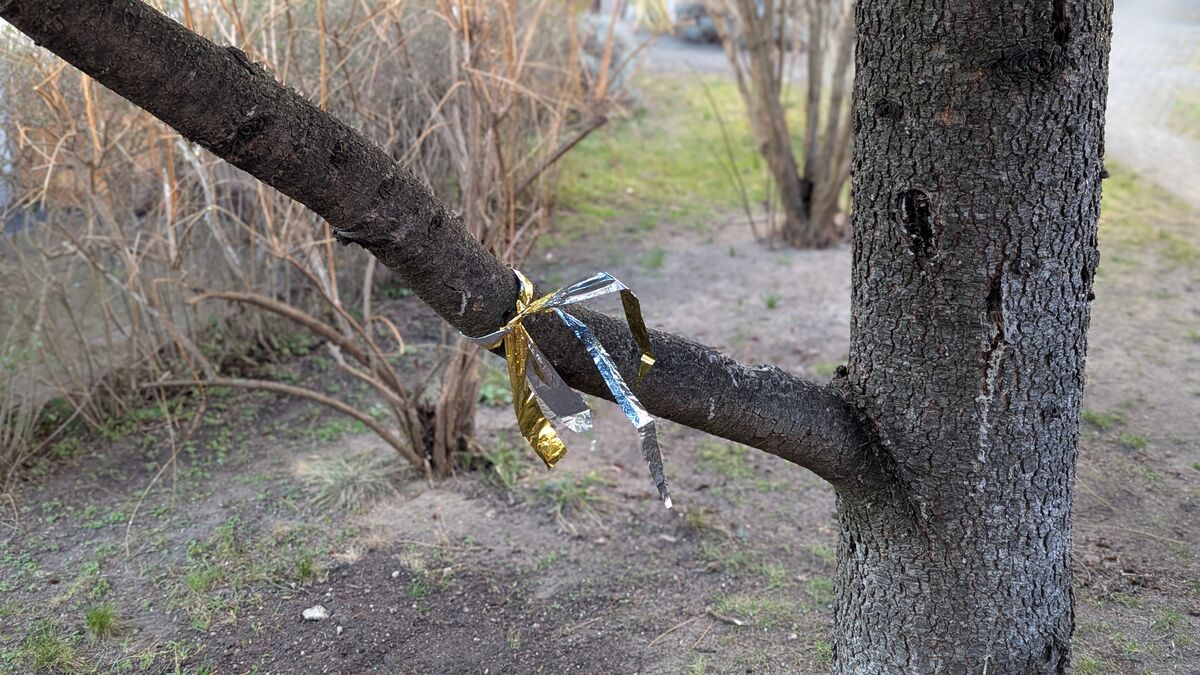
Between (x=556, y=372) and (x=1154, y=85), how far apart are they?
24.6 feet

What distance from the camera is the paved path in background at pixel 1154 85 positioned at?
22.4 feet

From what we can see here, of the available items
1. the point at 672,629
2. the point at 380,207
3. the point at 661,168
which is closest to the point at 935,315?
the point at 380,207

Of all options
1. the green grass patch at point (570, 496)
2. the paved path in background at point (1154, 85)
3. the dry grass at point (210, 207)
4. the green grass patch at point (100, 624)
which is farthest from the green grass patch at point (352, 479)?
the paved path in background at point (1154, 85)

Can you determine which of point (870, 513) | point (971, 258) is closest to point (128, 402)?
point (870, 513)

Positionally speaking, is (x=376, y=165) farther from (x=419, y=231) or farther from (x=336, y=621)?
(x=336, y=621)

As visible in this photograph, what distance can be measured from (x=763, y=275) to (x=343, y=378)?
266 cm

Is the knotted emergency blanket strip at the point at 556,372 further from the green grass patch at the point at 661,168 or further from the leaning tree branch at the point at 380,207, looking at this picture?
the green grass patch at the point at 661,168

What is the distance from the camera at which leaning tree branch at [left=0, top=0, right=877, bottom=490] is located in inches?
51.0

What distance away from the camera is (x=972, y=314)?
1.87 metres

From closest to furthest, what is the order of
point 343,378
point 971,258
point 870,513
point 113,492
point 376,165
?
point 376,165, point 971,258, point 870,513, point 113,492, point 343,378

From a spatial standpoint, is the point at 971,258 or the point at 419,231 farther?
the point at 971,258

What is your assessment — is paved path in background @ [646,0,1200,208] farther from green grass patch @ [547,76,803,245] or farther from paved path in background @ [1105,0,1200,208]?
green grass patch @ [547,76,803,245]

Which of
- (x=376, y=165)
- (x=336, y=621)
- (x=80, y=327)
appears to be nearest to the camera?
(x=376, y=165)

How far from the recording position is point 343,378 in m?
4.63
